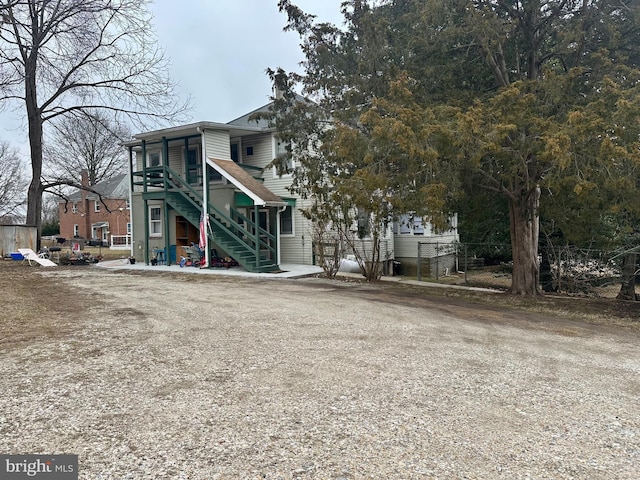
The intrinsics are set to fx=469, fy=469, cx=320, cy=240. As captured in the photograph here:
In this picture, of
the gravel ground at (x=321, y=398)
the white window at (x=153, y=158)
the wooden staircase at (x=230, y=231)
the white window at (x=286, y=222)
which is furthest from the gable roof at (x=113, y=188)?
the gravel ground at (x=321, y=398)

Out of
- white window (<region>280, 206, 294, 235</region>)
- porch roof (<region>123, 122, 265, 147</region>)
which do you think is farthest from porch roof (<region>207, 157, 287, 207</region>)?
white window (<region>280, 206, 294, 235</region>)

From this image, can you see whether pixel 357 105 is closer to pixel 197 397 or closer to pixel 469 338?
pixel 469 338

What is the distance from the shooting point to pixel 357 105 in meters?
12.3

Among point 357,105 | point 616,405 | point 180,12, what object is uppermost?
point 180,12

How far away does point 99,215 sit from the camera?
4716cm

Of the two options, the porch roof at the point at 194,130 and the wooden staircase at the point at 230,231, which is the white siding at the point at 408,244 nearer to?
the wooden staircase at the point at 230,231

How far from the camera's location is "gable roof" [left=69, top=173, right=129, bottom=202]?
150 ft

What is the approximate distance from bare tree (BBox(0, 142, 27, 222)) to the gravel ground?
132 feet

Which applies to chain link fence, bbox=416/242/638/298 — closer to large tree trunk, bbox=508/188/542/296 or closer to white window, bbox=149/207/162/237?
large tree trunk, bbox=508/188/542/296

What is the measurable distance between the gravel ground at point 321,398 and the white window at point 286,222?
1068 cm

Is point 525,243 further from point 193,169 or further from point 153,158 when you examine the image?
point 153,158

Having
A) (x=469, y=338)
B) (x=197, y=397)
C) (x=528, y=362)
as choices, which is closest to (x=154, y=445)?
(x=197, y=397)

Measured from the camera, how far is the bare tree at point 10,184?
40406 millimetres

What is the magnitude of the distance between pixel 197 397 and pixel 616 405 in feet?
12.6
